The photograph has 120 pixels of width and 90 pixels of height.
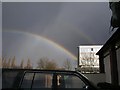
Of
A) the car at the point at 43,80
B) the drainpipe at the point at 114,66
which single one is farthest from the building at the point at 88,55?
the car at the point at 43,80

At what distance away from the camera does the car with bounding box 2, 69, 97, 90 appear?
5996 mm

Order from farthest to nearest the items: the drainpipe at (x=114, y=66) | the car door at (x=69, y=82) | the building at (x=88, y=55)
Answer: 1. the building at (x=88, y=55)
2. the drainpipe at (x=114, y=66)
3. the car door at (x=69, y=82)

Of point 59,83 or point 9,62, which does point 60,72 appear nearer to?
point 59,83

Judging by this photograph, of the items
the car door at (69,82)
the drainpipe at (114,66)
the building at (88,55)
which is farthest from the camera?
the building at (88,55)

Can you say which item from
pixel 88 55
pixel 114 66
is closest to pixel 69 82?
pixel 114 66

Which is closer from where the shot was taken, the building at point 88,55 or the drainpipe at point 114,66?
the drainpipe at point 114,66

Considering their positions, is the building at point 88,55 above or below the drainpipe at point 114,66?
above

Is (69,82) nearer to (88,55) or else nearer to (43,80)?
(43,80)

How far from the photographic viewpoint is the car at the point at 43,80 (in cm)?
600

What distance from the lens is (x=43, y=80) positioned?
614 cm

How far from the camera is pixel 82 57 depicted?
70.8 m

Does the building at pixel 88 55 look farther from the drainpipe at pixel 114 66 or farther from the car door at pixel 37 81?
the car door at pixel 37 81

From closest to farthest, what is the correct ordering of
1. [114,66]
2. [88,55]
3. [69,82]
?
1. [69,82]
2. [114,66]
3. [88,55]

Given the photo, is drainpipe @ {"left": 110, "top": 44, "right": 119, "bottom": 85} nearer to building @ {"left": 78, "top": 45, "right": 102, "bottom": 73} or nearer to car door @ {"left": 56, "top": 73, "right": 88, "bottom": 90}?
car door @ {"left": 56, "top": 73, "right": 88, "bottom": 90}
